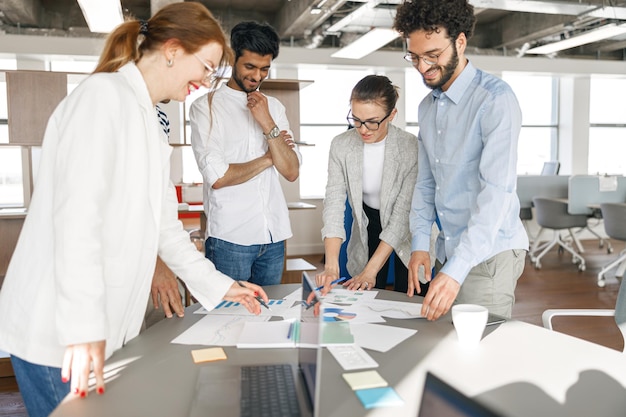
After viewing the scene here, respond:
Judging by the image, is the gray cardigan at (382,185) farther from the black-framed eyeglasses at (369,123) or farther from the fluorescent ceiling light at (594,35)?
the fluorescent ceiling light at (594,35)

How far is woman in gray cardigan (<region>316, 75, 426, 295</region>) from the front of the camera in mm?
2010

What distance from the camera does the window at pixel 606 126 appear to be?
379 inches

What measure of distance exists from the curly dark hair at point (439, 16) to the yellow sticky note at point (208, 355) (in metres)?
1.06

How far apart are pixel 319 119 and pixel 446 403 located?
7.96 metres

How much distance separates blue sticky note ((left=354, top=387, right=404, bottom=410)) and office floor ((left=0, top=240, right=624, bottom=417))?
2.32 metres

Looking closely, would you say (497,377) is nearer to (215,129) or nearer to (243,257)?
(243,257)

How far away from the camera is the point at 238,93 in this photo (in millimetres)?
2213

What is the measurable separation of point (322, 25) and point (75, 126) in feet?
24.0

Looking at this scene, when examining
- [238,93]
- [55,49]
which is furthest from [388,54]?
[238,93]

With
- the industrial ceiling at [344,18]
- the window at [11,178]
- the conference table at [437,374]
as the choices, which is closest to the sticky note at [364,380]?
the conference table at [437,374]

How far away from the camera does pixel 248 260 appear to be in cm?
214

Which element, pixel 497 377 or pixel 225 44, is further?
pixel 225 44

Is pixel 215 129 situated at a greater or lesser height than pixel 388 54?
lesser

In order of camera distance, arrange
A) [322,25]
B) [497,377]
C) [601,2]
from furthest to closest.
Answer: [322,25] → [601,2] → [497,377]
